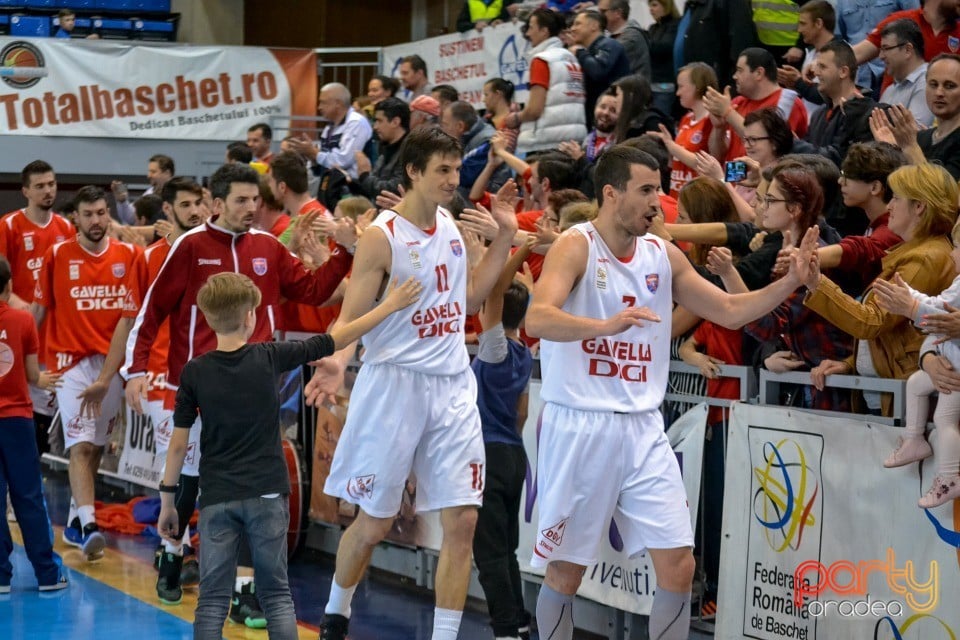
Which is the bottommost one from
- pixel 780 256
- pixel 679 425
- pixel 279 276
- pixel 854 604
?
pixel 854 604

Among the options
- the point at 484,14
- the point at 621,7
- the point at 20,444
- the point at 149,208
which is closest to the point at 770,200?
the point at 20,444

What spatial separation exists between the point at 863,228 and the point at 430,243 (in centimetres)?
254

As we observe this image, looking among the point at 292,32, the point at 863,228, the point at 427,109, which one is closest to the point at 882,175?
the point at 863,228

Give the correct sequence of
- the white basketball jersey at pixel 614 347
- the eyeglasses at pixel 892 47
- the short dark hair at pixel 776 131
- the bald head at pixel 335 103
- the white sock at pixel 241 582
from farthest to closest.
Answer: the bald head at pixel 335 103 < the eyeglasses at pixel 892 47 < the white sock at pixel 241 582 < the short dark hair at pixel 776 131 < the white basketball jersey at pixel 614 347

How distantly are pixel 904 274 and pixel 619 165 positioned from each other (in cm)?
137

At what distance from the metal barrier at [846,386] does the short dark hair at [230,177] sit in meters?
3.24

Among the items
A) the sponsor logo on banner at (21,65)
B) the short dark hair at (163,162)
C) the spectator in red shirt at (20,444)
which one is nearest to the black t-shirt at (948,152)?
the spectator in red shirt at (20,444)

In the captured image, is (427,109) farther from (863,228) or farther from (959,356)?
(959,356)

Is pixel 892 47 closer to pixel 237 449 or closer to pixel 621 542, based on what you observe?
pixel 621 542

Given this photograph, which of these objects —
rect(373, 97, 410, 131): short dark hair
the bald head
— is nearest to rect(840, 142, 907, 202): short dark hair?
rect(373, 97, 410, 131): short dark hair

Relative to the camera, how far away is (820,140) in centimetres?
842

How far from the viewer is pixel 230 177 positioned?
7.61 meters

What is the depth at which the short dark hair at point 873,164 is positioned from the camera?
6391mm

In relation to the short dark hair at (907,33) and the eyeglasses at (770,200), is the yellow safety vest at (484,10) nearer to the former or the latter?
the short dark hair at (907,33)
